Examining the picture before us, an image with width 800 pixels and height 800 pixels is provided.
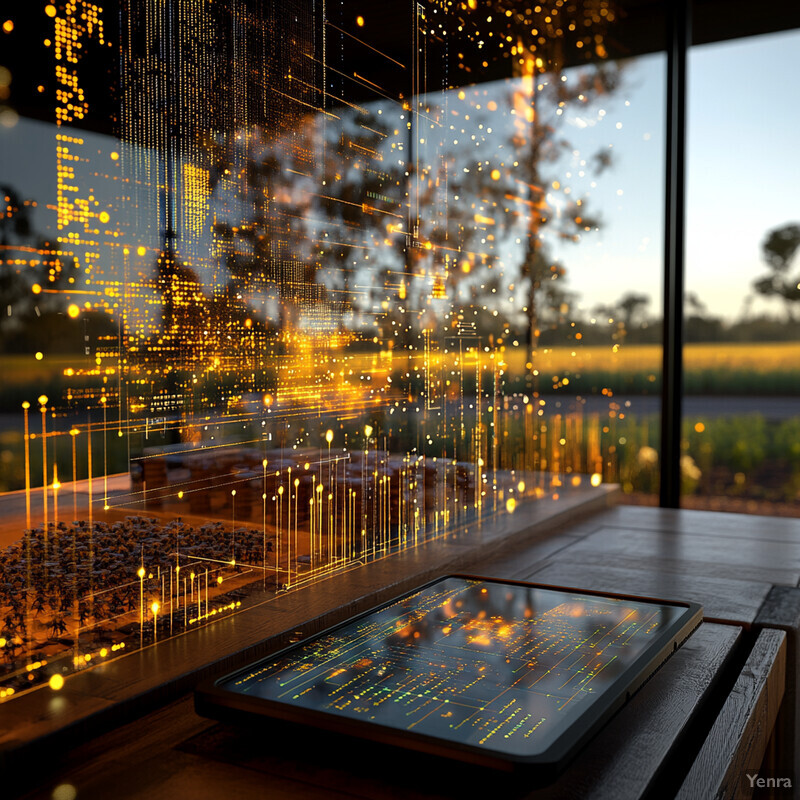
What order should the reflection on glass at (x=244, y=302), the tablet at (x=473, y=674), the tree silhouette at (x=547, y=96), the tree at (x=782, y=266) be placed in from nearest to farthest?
the tablet at (x=473, y=674) < the reflection on glass at (x=244, y=302) < the tree silhouette at (x=547, y=96) < the tree at (x=782, y=266)

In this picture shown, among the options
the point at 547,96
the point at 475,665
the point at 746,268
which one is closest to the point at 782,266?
the point at 746,268

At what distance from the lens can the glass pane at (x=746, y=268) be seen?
3412mm

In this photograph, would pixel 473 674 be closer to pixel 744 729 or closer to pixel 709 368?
pixel 744 729

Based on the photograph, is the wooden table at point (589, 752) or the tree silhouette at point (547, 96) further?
the tree silhouette at point (547, 96)

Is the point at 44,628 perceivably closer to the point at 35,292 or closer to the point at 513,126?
the point at 35,292

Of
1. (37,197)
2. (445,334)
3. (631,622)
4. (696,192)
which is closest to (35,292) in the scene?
(37,197)

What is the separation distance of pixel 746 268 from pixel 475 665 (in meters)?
2.74

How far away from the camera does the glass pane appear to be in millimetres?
3412

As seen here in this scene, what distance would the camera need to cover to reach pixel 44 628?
4.09 ft

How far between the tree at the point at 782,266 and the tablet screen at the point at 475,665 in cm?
230

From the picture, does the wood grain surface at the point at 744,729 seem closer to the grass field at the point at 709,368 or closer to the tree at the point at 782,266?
the grass field at the point at 709,368

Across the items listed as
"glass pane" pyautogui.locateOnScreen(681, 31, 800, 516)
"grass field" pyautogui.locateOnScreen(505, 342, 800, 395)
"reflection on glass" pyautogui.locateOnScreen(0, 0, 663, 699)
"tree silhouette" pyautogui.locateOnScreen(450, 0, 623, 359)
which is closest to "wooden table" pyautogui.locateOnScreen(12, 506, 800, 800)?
"reflection on glass" pyautogui.locateOnScreen(0, 0, 663, 699)

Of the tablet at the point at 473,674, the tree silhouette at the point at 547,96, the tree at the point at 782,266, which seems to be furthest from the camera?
the tree at the point at 782,266

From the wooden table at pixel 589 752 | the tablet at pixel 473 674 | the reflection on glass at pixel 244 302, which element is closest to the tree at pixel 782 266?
the reflection on glass at pixel 244 302
